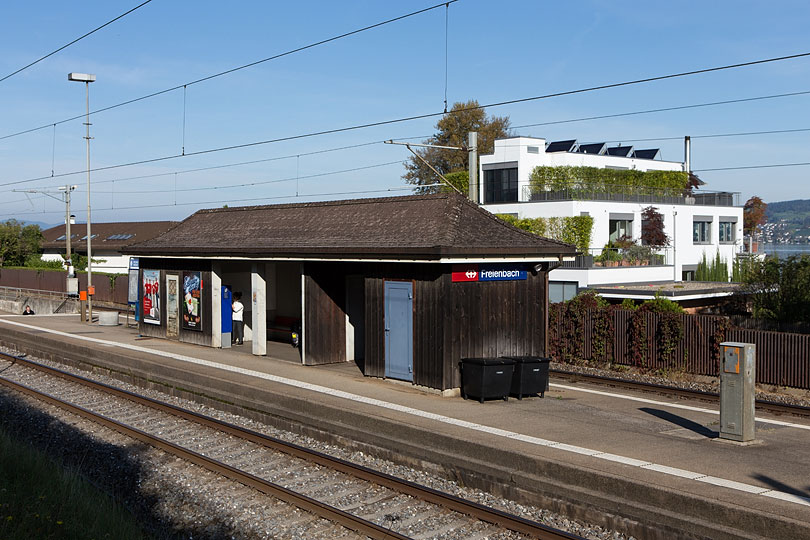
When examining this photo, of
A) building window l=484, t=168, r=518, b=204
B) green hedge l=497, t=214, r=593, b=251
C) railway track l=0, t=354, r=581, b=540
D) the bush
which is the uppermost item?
building window l=484, t=168, r=518, b=204

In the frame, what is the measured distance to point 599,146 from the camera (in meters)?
61.8

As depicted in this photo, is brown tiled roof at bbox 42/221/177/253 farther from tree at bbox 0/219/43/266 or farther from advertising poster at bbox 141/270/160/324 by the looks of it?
advertising poster at bbox 141/270/160/324

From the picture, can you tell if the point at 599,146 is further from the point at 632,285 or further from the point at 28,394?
the point at 28,394

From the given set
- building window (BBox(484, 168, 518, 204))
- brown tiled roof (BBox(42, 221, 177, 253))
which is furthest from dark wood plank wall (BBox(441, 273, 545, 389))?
brown tiled roof (BBox(42, 221, 177, 253))

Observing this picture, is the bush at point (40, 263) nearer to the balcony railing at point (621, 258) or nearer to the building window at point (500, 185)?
the building window at point (500, 185)

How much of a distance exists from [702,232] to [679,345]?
29952 mm

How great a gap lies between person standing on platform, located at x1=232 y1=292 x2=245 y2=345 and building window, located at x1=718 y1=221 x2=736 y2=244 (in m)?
35.3

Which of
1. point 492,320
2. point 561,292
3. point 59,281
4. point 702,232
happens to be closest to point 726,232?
point 702,232

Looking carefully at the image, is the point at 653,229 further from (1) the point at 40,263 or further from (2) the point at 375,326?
(1) the point at 40,263

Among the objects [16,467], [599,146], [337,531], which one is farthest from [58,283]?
[337,531]

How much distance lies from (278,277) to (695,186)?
43.8 metres

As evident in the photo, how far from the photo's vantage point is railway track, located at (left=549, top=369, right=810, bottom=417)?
1471 centimetres

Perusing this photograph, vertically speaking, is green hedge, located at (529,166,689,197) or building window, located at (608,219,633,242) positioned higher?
green hedge, located at (529,166,689,197)

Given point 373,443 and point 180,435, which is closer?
point 373,443
